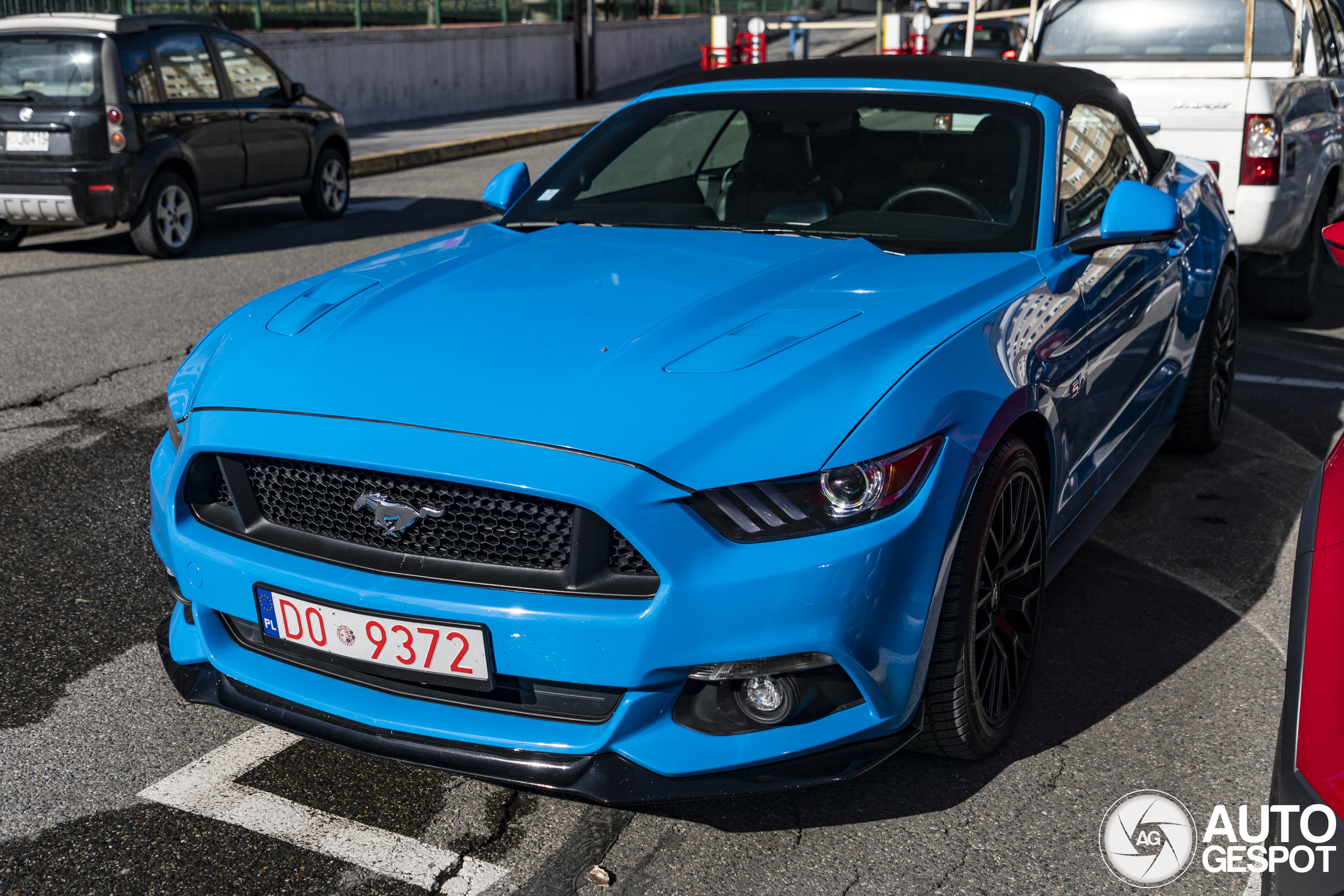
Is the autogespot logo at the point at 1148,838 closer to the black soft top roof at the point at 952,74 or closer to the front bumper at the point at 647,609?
the front bumper at the point at 647,609

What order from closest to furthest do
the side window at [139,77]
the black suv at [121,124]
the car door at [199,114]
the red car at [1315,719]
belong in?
1. the red car at [1315,719]
2. the black suv at [121,124]
3. the side window at [139,77]
4. the car door at [199,114]

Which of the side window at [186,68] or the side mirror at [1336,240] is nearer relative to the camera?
the side mirror at [1336,240]

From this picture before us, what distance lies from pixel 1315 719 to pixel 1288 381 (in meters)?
4.98

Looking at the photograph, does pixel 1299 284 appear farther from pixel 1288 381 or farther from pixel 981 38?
pixel 981 38

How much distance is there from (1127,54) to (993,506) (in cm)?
691

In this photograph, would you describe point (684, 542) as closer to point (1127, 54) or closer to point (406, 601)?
point (406, 601)

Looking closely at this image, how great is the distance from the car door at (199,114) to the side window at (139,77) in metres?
0.07

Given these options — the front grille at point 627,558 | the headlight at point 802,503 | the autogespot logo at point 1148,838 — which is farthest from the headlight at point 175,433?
the autogespot logo at point 1148,838

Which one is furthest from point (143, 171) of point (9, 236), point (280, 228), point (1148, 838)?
point (1148, 838)

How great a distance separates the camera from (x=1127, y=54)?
338 inches

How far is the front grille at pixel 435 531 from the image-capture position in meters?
2.34

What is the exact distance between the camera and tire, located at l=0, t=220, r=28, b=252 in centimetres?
966

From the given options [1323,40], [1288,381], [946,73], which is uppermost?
[1323,40]

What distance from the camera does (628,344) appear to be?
2656 millimetres
